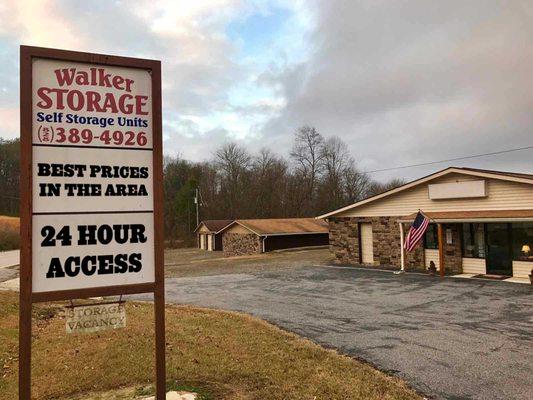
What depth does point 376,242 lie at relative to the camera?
2153 cm

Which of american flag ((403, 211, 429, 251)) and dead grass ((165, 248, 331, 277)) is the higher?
american flag ((403, 211, 429, 251))

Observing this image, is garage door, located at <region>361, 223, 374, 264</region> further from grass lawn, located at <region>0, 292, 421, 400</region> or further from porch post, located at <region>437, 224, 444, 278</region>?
grass lawn, located at <region>0, 292, 421, 400</region>

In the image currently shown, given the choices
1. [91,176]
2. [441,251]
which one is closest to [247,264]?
[441,251]

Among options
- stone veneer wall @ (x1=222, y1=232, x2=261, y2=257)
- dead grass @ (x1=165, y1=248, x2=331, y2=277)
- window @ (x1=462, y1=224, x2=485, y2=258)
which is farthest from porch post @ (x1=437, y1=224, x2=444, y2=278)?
stone veneer wall @ (x1=222, y1=232, x2=261, y2=257)

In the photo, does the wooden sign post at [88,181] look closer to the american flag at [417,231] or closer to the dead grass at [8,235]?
the american flag at [417,231]

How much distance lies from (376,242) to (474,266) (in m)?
5.08

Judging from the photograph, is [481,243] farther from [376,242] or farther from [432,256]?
[376,242]

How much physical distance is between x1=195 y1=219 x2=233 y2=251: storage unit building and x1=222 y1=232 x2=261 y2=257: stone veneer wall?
11.1 feet

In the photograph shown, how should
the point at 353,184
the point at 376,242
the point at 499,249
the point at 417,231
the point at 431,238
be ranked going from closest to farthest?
the point at 499,249, the point at 417,231, the point at 431,238, the point at 376,242, the point at 353,184

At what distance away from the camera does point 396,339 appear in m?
7.77

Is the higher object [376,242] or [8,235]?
[8,235]

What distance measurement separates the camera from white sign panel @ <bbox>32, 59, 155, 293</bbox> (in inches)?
159

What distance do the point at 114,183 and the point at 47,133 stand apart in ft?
2.48

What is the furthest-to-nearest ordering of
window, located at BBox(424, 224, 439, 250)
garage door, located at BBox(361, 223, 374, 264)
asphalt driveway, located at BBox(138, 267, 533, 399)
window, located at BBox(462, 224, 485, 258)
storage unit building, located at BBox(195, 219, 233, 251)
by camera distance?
storage unit building, located at BBox(195, 219, 233, 251), garage door, located at BBox(361, 223, 374, 264), window, located at BBox(424, 224, 439, 250), window, located at BBox(462, 224, 485, 258), asphalt driveway, located at BBox(138, 267, 533, 399)
